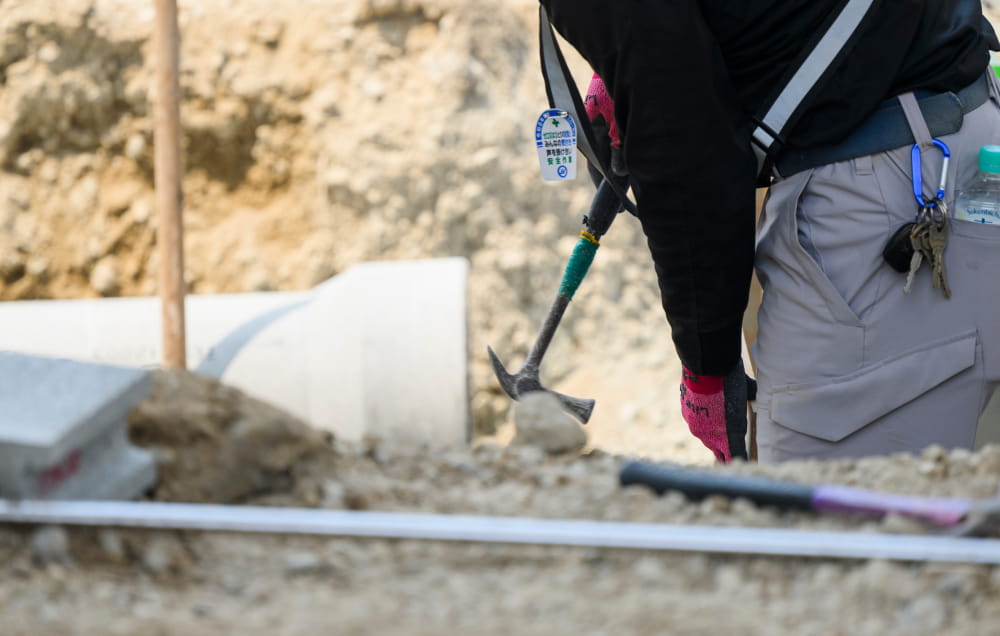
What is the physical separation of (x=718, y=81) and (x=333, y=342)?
76.7 inches

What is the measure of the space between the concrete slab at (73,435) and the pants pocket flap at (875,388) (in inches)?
42.9

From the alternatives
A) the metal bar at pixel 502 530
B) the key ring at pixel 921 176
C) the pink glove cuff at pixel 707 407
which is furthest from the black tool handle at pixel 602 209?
the metal bar at pixel 502 530

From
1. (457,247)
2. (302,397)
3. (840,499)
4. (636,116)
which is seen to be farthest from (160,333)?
(840,499)

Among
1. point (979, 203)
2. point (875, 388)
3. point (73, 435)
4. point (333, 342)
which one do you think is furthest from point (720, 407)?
point (333, 342)

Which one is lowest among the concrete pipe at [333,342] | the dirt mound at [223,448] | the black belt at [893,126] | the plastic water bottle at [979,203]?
the concrete pipe at [333,342]

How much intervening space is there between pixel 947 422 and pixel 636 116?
0.71m

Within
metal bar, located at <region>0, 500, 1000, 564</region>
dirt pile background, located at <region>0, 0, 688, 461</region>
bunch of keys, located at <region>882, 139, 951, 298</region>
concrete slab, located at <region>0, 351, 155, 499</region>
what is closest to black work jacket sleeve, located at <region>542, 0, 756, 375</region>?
bunch of keys, located at <region>882, 139, 951, 298</region>

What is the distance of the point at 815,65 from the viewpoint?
1.49 metres

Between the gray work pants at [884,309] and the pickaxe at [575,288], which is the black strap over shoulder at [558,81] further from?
the gray work pants at [884,309]

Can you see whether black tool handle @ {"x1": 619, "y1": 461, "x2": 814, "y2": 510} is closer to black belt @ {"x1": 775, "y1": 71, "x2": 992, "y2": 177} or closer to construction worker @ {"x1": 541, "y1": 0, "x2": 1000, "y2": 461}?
construction worker @ {"x1": 541, "y1": 0, "x2": 1000, "y2": 461}

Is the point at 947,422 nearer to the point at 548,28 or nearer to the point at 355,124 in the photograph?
the point at 548,28

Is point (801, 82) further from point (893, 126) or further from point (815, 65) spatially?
point (893, 126)

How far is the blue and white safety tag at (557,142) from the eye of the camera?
1785mm

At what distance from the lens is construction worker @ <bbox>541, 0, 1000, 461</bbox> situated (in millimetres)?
1493
